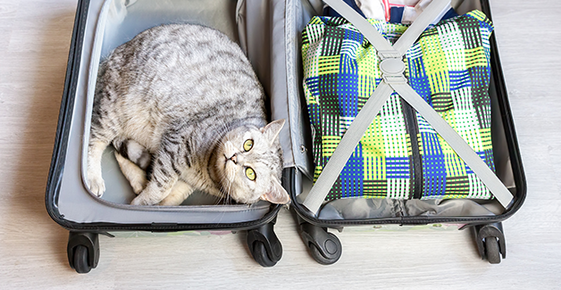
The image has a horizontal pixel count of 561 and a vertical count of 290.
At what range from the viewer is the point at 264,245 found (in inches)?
46.0

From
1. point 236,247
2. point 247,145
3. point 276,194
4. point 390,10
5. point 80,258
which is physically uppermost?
point 390,10

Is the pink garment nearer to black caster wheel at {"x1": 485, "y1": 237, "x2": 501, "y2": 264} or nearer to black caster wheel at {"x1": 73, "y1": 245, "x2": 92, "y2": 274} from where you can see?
black caster wheel at {"x1": 485, "y1": 237, "x2": 501, "y2": 264}

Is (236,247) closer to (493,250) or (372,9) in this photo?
(493,250)

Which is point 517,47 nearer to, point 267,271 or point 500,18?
point 500,18

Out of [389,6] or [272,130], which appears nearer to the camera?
[272,130]

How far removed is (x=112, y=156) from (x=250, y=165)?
0.63 meters

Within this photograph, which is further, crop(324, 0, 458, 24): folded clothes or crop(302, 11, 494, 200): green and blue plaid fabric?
crop(324, 0, 458, 24): folded clothes

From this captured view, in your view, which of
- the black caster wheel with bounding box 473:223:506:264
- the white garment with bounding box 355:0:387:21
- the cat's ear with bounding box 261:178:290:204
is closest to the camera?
the cat's ear with bounding box 261:178:290:204

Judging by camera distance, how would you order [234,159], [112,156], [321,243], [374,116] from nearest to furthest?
[234,159], [374,116], [321,243], [112,156]

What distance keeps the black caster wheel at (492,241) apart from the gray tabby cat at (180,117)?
75 cm

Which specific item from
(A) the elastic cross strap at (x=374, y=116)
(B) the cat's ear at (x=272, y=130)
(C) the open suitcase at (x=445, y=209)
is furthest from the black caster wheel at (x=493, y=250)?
(B) the cat's ear at (x=272, y=130)

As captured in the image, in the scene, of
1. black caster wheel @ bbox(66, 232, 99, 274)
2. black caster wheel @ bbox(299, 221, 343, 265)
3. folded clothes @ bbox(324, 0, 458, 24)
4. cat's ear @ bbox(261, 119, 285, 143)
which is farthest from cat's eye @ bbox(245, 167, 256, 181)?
folded clothes @ bbox(324, 0, 458, 24)

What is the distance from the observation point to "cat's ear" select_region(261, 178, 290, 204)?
97cm

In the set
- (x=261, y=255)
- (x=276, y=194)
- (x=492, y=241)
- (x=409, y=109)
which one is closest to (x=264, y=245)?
(x=261, y=255)
